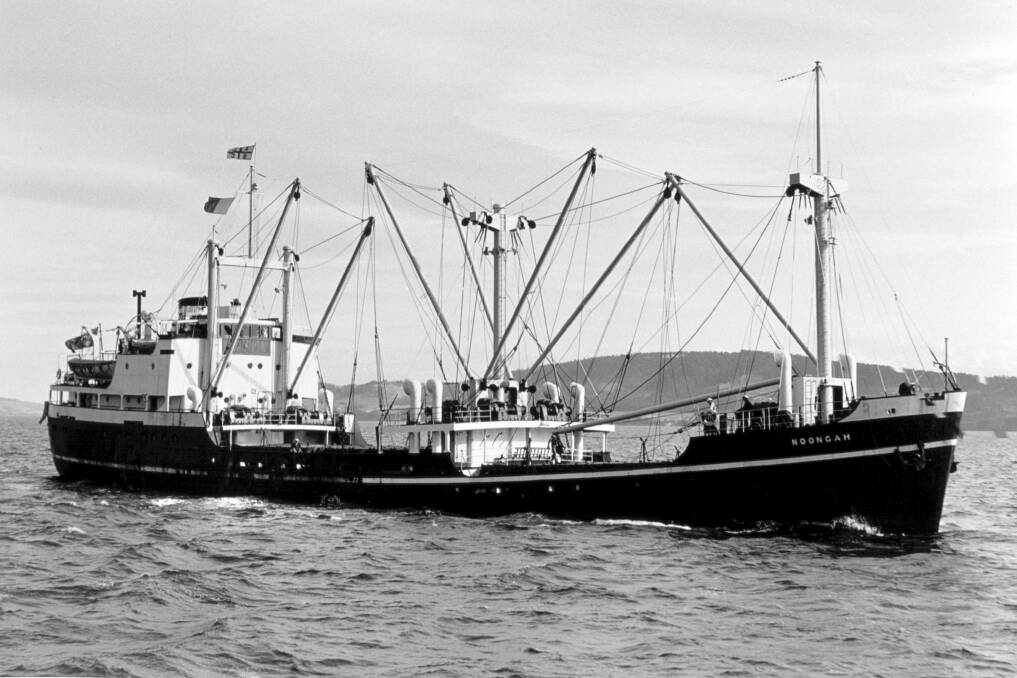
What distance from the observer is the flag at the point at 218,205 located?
61438 mm

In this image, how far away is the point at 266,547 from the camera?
35.9m

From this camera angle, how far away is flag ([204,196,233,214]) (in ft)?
202

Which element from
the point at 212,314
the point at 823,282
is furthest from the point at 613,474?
the point at 212,314

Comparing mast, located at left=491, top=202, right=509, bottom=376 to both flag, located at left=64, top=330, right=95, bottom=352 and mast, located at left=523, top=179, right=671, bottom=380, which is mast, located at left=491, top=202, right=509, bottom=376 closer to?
mast, located at left=523, top=179, right=671, bottom=380

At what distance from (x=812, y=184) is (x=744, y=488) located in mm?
12319

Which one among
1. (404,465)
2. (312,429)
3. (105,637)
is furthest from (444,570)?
(312,429)

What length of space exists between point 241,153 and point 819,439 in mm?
40984

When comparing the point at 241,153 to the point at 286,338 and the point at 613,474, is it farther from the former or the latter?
the point at 613,474

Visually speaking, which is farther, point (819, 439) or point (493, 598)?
point (819, 439)

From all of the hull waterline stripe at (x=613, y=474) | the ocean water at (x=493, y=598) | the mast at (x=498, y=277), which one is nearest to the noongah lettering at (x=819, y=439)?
the hull waterline stripe at (x=613, y=474)

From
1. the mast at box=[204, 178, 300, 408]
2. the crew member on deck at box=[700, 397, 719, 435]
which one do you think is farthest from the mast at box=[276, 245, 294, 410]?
the crew member on deck at box=[700, 397, 719, 435]

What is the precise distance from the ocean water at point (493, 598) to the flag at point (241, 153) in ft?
89.8

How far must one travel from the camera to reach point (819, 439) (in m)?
37.2

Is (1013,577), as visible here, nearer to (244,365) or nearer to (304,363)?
(304,363)
